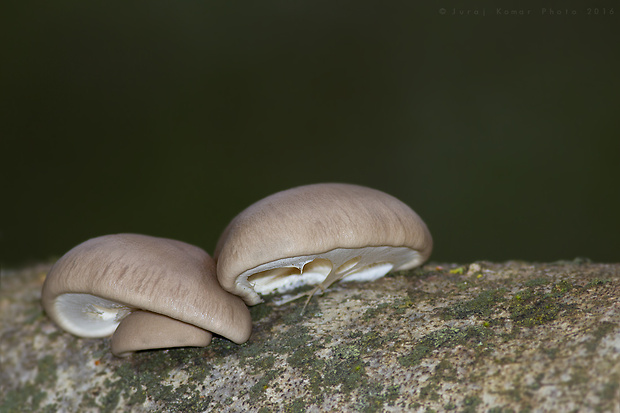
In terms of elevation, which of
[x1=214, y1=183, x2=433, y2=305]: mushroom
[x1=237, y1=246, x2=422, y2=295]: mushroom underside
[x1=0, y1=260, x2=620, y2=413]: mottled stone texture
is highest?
[x1=214, y1=183, x2=433, y2=305]: mushroom

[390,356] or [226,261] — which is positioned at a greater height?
[226,261]

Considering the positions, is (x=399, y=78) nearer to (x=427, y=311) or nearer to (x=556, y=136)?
(x=556, y=136)

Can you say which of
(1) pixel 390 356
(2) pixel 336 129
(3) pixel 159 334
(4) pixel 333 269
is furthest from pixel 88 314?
(2) pixel 336 129

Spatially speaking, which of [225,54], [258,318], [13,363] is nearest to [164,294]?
[258,318]

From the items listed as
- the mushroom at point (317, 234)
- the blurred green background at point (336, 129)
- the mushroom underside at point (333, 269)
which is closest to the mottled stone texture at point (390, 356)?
the mushroom underside at point (333, 269)

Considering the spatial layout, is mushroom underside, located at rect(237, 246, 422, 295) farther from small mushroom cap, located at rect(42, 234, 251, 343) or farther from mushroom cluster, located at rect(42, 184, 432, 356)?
small mushroom cap, located at rect(42, 234, 251, 343)

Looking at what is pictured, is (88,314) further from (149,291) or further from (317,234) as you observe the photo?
(317,234)

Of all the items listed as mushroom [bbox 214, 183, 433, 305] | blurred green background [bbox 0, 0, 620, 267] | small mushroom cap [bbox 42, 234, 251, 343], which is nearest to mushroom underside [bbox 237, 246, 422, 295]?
mushroom [bbox 214, 183, 433, 305]
